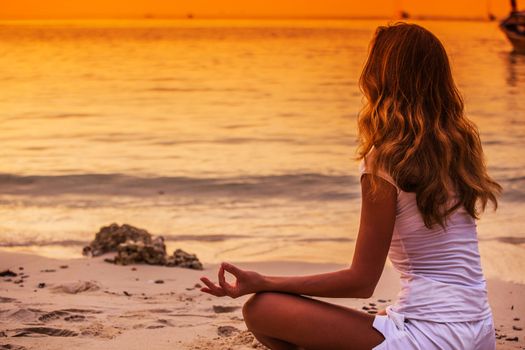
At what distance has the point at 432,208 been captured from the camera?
3.02m

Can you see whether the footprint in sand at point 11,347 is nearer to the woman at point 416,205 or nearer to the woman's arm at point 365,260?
the woman's arm at point 365,260

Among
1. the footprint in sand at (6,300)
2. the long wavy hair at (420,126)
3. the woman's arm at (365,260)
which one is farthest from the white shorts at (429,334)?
the footprint in sand at (6,300)

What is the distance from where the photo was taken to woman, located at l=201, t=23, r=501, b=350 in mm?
3033

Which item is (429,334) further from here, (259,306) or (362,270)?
(259,306)

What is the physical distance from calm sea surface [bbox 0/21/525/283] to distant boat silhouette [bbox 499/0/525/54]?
13.6 ft

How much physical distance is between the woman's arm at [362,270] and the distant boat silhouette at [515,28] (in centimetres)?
3954

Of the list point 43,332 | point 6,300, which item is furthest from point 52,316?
point 6,300

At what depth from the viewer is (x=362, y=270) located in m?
3.16

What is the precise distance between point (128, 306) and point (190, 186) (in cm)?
731

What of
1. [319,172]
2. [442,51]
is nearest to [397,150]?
[442,51]

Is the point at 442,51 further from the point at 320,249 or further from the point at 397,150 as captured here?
the point at 320,249

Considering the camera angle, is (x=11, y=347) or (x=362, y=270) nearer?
(x=362, y=270)

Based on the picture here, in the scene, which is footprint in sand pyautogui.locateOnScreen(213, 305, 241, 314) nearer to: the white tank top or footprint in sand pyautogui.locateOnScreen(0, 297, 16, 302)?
footprint in sand pyautogui.locateOnScreen(0, 297, 16, 302)

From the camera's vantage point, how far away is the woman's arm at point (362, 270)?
304 cm
